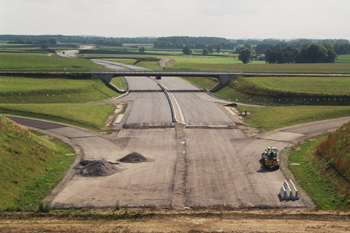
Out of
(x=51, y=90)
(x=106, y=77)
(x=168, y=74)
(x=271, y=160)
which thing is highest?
(x=168, y=74)

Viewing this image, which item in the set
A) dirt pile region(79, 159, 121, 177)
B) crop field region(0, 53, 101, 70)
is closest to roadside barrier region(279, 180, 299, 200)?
dirt pile region(79, 159, 121, 177)

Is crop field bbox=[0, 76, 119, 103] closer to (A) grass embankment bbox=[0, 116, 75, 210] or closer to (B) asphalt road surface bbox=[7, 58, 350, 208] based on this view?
(B) asphalt road surface bbox=[7, 58, 350, 208]

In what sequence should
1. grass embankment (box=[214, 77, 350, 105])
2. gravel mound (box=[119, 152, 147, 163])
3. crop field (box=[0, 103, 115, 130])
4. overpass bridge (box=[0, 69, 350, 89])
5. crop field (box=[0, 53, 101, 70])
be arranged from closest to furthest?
gravel mound (box=[119, 152, 147, 163]) < crop field (box=[0, 103, 115, 130]) < grass embankment (box=[214, 77, 350, 105]) < overpass bridge (box=[0, 69, 350, 89]) < crop field (box=[0, 53, 101, 70])

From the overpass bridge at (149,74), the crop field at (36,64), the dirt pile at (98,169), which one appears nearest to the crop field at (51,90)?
the overpass bridge at (149,74)

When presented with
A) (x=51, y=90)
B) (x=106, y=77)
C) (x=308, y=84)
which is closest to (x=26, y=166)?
(x=51, y=90)

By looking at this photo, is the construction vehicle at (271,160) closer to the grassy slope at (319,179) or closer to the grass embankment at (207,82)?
the grassy slope at (319,179)

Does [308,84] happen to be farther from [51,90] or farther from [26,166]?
[26,166]
